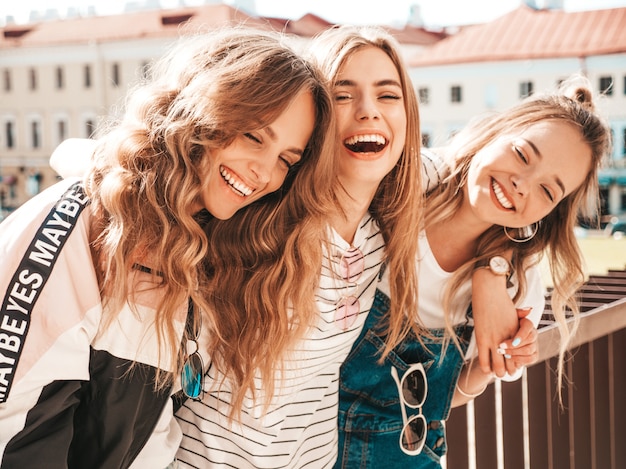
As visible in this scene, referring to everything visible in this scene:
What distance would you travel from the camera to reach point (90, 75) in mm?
36250

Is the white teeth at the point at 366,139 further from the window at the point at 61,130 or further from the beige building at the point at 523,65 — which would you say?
the window at the point at 61,130

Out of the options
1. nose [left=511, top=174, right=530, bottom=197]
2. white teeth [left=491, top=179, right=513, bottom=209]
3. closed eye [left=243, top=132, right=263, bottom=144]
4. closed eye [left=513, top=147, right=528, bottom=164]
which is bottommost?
white teeth [left=491, top=179, right=513, bottom=209]

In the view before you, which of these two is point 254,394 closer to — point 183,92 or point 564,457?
point 183,92

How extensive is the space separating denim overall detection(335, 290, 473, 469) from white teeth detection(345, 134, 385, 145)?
474mm

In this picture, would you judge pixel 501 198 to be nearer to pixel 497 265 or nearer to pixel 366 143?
pixel 497 265

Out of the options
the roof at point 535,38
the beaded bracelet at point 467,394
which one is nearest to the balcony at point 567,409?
the beaded bracelet at point 467,394

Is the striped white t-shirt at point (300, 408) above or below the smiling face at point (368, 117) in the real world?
below

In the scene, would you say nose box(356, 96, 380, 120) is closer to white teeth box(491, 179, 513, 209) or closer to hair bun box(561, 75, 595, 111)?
white teeth box(491, 179, 513, 209)

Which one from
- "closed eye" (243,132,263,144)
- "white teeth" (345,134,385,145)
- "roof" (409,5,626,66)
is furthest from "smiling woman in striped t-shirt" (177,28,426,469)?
"roof" (409,5,626,66)

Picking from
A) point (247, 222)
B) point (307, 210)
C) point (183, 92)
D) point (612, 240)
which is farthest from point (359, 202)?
point (612, 240)

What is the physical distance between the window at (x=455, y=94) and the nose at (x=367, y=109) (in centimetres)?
3330

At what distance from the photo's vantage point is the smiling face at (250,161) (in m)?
1.90

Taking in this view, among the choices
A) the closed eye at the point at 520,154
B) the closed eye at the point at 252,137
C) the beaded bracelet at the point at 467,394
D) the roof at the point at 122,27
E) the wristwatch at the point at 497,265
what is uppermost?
the roof at the point at 122,27

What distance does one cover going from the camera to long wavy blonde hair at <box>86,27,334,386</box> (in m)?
1.77
